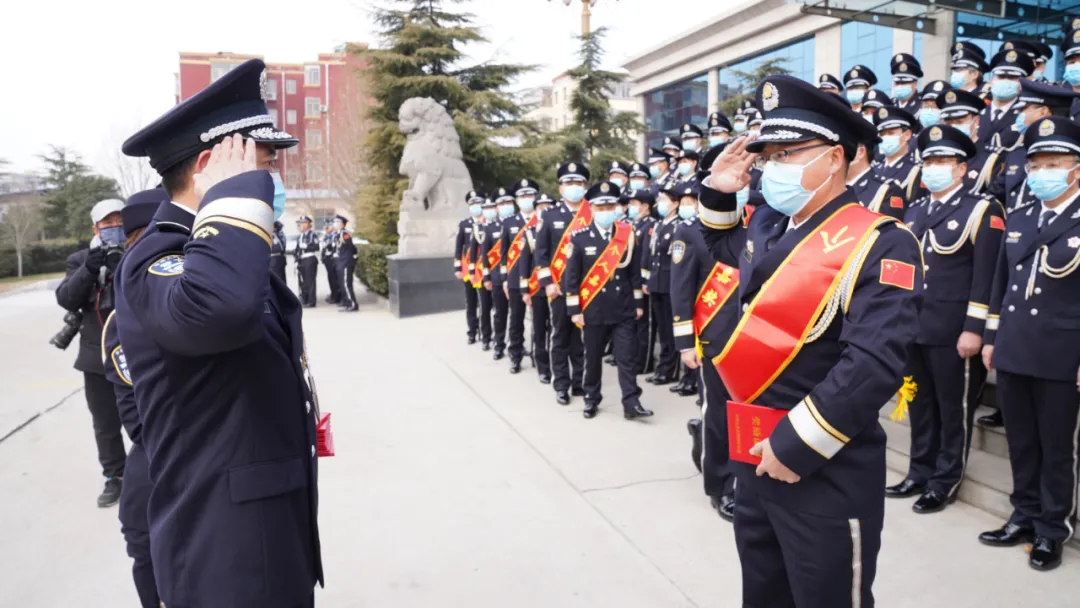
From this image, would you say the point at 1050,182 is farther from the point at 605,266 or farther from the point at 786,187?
the point at 605,266

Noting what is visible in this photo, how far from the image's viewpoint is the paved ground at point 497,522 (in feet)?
10.8

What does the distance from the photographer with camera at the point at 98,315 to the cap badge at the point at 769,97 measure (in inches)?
133

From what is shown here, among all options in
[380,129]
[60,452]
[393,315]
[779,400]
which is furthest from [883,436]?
[380,129]

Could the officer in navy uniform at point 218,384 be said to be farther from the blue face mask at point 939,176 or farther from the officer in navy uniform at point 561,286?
the officer in navy uniform at point 561,286

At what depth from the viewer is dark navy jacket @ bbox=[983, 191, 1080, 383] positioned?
333 centimetres

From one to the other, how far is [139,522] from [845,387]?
2.60 m

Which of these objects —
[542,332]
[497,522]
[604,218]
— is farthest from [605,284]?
[497,522]


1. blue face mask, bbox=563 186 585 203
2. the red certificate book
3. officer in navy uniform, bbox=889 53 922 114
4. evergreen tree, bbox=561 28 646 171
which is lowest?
the red certificate book

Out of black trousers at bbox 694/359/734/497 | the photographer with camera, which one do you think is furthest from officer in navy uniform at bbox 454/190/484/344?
black trousers at bbox 694/359/734/497

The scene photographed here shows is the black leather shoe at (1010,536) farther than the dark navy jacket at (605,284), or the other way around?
the dark navy jacket at (605,284)

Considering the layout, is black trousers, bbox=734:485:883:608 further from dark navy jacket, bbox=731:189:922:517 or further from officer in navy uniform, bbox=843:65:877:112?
officer in navy uniform, bbox=843:65:877:112

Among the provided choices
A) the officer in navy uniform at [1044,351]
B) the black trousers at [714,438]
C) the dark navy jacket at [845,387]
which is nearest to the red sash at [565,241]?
the black trousers at [714,438]

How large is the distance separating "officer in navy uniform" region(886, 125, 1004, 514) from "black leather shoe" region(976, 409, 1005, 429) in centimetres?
50

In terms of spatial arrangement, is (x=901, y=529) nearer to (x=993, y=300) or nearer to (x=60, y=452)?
(x=993, y=300)
